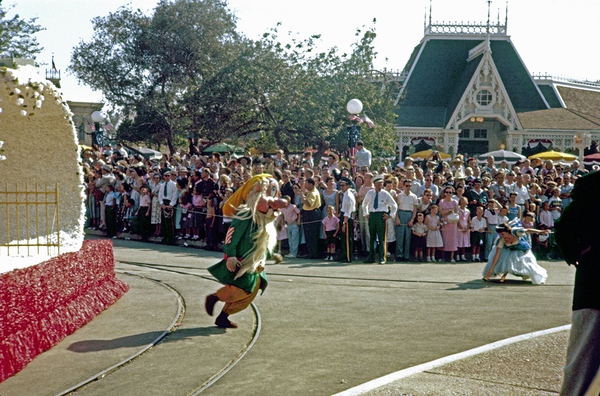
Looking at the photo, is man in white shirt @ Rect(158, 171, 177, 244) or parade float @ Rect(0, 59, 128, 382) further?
man in white shirt @ Rect(158, 171, 177, 244)

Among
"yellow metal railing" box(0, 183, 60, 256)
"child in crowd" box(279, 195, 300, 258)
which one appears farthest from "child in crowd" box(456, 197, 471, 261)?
"yellow metal railing" box(0, 183, 60, 256)

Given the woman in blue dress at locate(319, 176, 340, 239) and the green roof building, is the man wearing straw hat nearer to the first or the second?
the woman in blue dress at locate(319, 176, 340, 239)

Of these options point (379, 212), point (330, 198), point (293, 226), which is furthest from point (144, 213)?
point (379, 212)

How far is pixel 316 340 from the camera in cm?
723

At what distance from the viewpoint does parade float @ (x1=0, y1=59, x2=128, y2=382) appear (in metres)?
7.31

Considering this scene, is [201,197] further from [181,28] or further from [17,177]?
[181,28]

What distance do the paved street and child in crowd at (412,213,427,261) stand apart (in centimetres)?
338

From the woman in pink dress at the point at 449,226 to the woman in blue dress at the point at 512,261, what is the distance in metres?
3.31

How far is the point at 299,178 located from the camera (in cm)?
1623

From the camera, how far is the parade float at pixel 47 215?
24.0 feet

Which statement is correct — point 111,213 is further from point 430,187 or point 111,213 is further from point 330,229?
point 430,187

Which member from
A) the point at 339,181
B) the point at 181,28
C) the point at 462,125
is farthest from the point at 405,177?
the point at 462,125

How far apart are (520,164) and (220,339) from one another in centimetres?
1489

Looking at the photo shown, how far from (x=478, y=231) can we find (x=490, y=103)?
23.8m
